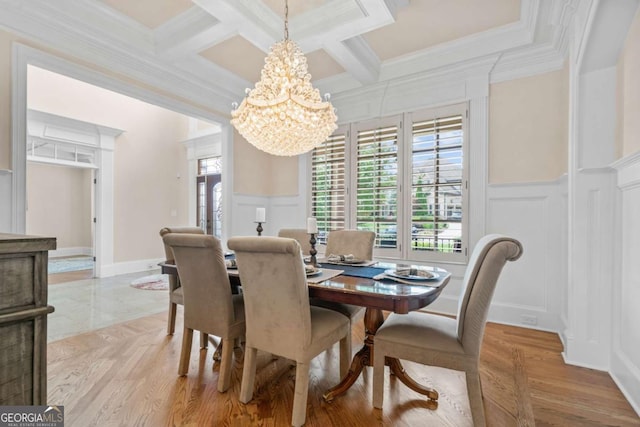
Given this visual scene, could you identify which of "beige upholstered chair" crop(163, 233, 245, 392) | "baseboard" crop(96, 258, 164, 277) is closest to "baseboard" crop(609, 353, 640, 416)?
"beige upholstered chair" crop(163, 233, 245, 392)

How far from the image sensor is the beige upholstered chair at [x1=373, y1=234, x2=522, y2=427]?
1491 mm

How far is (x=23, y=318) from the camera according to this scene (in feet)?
2.86

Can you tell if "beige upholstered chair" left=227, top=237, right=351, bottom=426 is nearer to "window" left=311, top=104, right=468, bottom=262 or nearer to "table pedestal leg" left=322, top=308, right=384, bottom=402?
"table pedestal leg" left=322, top=308, right=384, bottom=402

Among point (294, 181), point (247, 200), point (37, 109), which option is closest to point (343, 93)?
point (294, 181)

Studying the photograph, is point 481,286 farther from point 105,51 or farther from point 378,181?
point 105,51

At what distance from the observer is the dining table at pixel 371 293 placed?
1.57m

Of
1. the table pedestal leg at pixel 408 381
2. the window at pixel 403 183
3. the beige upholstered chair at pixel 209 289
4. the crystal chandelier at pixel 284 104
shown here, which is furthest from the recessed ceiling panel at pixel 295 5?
the table pedestal leg at pixel 408 381

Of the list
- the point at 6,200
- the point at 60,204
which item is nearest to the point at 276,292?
the point at 6,200

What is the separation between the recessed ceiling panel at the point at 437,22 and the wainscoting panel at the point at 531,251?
5.12 ft

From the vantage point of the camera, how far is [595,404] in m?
1.84

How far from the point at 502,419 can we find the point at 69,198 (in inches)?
382

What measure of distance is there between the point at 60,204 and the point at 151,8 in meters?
7.24

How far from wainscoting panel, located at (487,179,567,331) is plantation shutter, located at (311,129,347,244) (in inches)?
69.7

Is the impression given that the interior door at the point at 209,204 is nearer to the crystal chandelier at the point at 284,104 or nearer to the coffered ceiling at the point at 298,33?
the coffered ceiling at the point at 298,33
